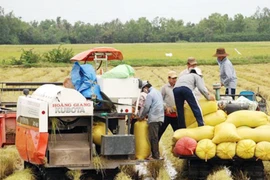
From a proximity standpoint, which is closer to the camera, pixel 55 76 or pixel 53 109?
pixel 53 109

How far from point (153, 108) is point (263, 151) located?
1.89 m

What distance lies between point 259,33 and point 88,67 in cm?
10223

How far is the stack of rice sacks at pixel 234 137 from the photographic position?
10.8m

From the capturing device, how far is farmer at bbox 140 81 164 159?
11.6 metres

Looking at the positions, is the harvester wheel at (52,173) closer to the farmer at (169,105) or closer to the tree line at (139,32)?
the farmer at (169,105)

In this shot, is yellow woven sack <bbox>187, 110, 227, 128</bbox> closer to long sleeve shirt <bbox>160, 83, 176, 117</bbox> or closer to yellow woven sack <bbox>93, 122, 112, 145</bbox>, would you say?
long sleeve shirt <bbox>160, 83, 176, 117</bbox>

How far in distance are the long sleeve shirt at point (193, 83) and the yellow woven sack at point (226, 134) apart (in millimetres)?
997

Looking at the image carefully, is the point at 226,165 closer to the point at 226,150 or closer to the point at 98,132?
the point at 226,150

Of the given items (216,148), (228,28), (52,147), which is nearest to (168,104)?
(216,148)

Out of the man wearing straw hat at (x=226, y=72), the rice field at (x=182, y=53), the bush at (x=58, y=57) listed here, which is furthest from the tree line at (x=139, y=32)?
the man wearing straw hat at (x=226, y=72)

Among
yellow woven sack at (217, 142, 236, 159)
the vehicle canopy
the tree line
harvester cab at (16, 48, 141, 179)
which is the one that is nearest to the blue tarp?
harvester cab at (16, 48, 141, 179)

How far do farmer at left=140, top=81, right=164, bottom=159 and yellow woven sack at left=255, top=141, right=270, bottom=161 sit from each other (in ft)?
5.23

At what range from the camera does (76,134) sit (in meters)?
10.9

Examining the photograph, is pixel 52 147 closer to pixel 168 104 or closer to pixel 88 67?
pixel 88 67
